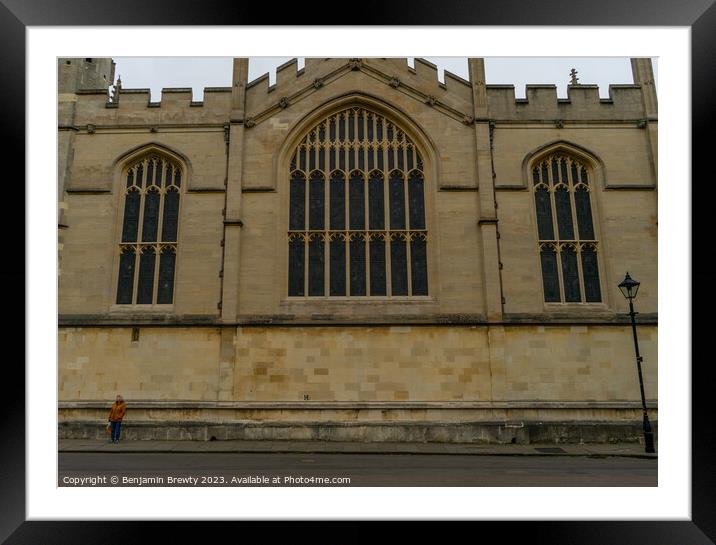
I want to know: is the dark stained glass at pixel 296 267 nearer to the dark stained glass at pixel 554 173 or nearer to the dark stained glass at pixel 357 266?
the dark stained glass at pixel 357 266

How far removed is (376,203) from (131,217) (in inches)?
262

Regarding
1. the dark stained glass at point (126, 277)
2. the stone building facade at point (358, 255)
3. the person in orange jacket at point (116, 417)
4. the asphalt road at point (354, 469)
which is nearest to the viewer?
the asphalt road at point (354, 469)

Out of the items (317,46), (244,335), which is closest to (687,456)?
(317,46)

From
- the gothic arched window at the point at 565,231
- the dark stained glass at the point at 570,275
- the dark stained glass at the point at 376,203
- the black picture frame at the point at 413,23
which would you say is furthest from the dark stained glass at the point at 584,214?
the black picture frame at the point at 413,23

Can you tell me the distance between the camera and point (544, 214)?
13.5m

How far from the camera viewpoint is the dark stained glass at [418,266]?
1282 centimetres

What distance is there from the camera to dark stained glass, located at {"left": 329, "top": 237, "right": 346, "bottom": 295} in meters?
12.8

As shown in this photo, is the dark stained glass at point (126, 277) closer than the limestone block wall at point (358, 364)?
No

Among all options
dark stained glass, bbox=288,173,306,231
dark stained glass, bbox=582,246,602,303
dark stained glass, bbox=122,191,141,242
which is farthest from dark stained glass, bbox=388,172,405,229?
dark stained glass, bbox=122,191,141,242

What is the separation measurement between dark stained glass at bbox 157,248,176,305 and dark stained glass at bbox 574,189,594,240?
35.9ft

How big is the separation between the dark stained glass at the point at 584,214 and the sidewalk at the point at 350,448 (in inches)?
212

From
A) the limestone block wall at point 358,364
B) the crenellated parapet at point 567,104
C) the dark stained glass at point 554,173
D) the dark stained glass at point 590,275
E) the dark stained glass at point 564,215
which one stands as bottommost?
the limestone block wall at point 358,364

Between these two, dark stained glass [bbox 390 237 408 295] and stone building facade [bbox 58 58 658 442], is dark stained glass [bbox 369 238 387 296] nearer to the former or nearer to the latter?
stone building facade [bbox 58 58 658 442]

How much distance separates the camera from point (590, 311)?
1262 centimetres
